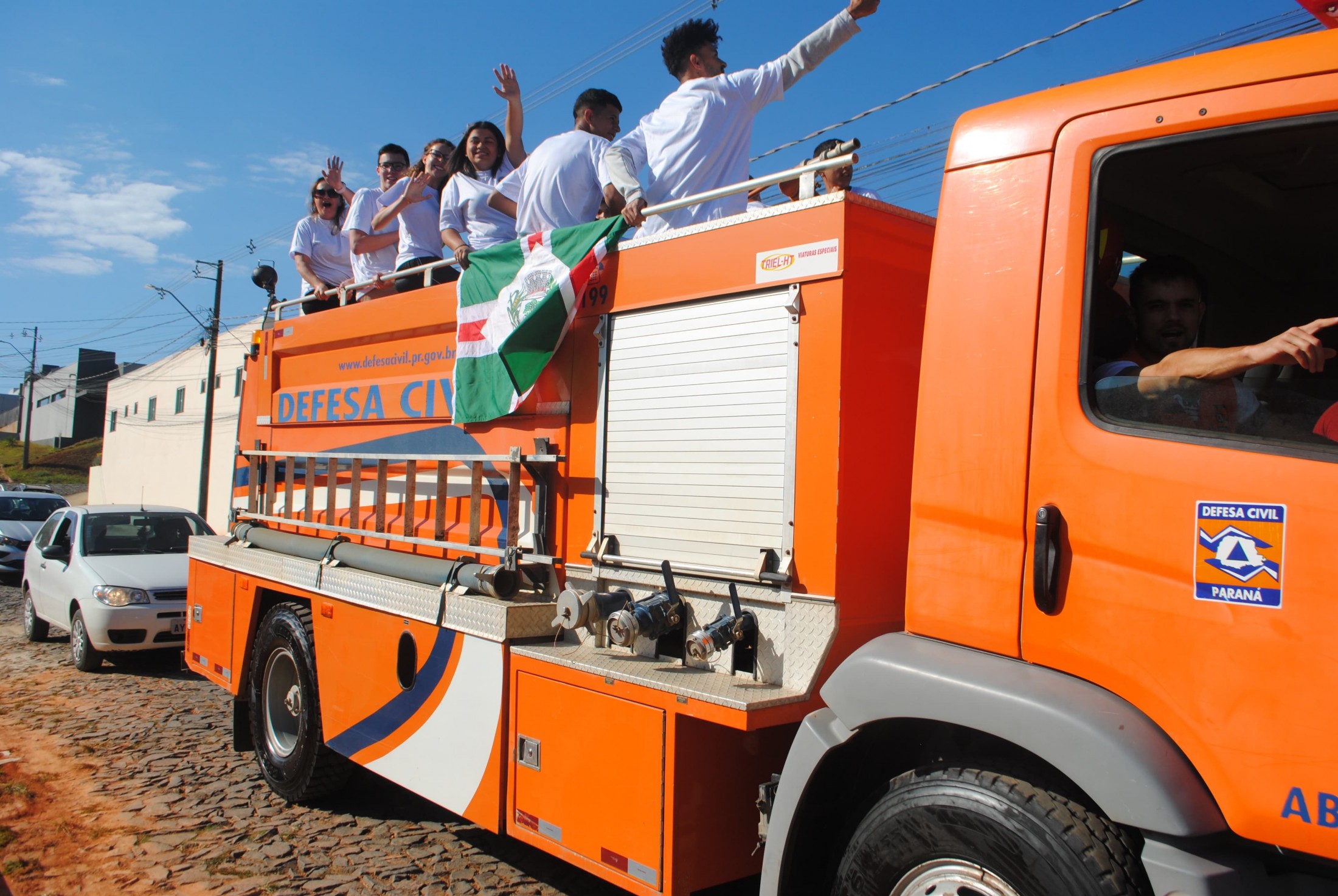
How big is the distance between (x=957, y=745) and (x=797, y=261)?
4.97 feet

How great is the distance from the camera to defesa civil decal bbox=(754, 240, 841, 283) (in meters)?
2.89

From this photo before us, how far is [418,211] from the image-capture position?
6414 millimetres

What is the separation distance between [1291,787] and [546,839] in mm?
2462

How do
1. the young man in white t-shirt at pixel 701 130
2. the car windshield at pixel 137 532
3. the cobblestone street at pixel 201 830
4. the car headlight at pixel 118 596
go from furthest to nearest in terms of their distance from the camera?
the car windshield at pixel 137 532
the car headlight at pixel 118 596
the cobblestone street at pixel 201 830
the young man in white t-shirt at pixel 701 130

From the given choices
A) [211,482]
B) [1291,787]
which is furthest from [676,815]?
[211,482]

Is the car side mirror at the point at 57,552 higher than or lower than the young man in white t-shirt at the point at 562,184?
lower

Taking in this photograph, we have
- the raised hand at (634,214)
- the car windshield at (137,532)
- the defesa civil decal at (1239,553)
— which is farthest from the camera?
the car windshield at (137,532)

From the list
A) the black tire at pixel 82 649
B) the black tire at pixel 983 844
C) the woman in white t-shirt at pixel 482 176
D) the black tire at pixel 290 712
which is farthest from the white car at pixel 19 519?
the black tire at pixel 983 844

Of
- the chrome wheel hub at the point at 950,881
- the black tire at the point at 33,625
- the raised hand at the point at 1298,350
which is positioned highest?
the raised hand at the point at 1298,350

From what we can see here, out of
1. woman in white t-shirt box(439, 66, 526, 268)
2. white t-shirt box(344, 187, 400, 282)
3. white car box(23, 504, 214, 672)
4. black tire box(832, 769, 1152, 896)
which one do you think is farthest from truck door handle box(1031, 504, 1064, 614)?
white car box(23, 504, 214, 672)

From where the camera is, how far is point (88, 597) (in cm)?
941

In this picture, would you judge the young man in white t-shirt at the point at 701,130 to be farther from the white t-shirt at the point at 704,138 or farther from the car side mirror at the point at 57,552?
the car side mirror at the point at 57,552

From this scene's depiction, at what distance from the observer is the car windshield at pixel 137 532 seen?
34.0 feet

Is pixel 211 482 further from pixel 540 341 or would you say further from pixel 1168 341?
pixel 1168 341
